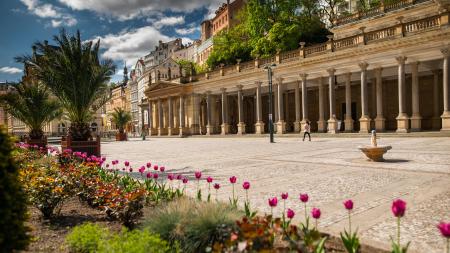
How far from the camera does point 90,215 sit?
240 inches

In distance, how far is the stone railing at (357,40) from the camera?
2592cm

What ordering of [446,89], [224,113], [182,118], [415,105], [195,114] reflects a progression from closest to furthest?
[446,89]
[415,105]
[224,113]
[195,114]
[182,118]

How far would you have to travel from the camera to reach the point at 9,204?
111 inches

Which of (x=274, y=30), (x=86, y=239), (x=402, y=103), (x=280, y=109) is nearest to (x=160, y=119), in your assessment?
(x=274, y=30)

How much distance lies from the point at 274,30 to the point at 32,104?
94.0 feet

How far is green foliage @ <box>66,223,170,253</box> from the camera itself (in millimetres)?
3377

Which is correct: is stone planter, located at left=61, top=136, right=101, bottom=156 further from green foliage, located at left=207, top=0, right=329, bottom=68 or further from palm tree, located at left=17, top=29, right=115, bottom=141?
green foliage, located at left=207, top=0, right=329, bottom=68

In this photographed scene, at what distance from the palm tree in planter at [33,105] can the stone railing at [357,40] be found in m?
23.0

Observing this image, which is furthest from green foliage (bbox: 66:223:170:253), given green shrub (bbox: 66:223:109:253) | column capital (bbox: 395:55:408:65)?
column capital (bbox: 395:55:408:65)

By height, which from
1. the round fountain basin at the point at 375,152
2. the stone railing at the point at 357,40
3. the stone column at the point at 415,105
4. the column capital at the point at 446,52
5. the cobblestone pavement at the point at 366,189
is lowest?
the cobblestone pavement at the point at 366,189

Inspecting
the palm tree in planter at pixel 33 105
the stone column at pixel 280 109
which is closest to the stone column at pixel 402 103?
the stone column at pixel 280 109

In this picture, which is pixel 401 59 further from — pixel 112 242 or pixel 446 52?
pixel 112 242

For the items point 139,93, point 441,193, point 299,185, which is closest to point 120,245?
point 299,185

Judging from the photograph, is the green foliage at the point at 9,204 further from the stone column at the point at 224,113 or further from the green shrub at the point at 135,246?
the stone column at the point at 224,113
